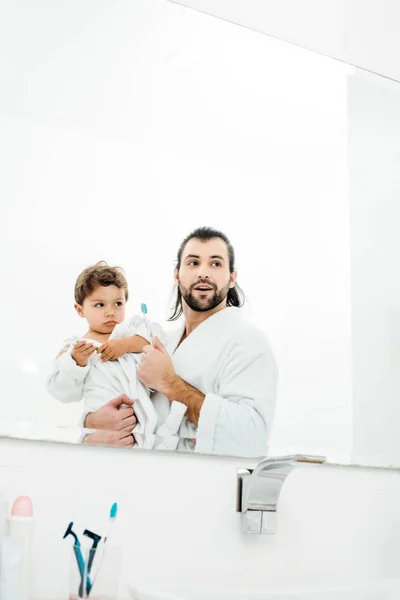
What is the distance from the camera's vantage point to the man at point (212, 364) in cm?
120

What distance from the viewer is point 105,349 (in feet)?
3.82

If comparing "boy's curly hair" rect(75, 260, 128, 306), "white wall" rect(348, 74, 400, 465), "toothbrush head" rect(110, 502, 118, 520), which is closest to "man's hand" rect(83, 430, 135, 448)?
"toothbrush head" rect(110, 502, 118, 520)

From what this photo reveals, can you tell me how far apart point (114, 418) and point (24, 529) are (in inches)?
9.1

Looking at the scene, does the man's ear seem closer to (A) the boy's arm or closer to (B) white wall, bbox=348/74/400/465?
(A) the boy's arm

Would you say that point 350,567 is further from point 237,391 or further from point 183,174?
point 183,174

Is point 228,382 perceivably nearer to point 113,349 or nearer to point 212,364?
point 212,364

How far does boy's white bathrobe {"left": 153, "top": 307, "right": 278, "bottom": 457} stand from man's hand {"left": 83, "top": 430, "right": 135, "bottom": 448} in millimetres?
61

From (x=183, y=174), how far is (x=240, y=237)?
16 centimetres

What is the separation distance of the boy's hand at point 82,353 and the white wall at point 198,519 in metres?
0.14

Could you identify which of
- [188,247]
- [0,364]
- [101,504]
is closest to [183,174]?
[188,247]

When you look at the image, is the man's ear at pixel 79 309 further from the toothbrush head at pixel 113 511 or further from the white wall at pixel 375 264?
the white wall at pixel 375 264

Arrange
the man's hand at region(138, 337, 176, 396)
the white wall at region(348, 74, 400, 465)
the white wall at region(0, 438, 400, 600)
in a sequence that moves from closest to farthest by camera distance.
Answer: the white wall at region(0, 438, 400, 600), the man's hand at region(138, 337, 176, 396), the white wall at region(348, 74, 400, 465)

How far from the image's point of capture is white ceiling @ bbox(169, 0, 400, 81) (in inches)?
56.9

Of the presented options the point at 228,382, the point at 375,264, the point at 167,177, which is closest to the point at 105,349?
the point at 228,382
